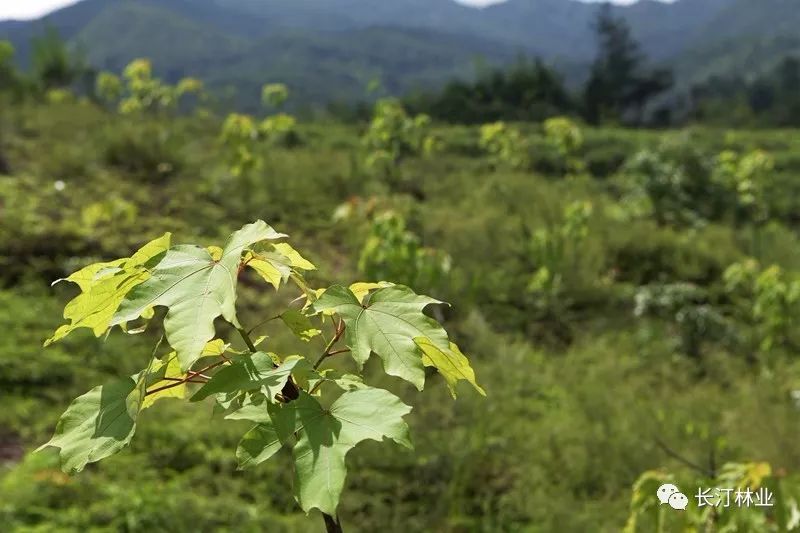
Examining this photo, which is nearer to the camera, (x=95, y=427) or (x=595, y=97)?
(x=95, y=427)

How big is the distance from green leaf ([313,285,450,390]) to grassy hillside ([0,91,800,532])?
3.23 feet

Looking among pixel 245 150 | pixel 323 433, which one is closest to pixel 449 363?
pixel 323 433

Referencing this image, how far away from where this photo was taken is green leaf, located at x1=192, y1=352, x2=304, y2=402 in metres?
0.69

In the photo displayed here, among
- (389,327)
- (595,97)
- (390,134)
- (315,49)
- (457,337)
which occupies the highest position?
(315,49)

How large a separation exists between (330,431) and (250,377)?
10cm

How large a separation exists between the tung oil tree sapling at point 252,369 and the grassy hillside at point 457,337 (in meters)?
1.00

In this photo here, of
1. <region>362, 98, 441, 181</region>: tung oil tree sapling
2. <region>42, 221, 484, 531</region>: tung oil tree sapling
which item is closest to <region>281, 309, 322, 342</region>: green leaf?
<region>42, 221, 484, 531</region>: tung oil tree sapling

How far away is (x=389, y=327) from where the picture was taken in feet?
2.53

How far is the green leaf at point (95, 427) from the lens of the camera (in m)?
0.68

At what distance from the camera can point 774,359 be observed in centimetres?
489

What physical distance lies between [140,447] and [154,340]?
1.34 m

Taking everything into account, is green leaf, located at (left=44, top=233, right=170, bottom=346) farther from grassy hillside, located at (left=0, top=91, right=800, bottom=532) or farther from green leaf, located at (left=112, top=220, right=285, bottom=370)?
grassy hillside, located at (left=0, top=91, right=800, bottom=532)

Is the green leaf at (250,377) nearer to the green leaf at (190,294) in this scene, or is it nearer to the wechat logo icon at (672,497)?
the green leaf at (190,294)

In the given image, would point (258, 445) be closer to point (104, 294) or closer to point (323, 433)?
point (323, 433)
